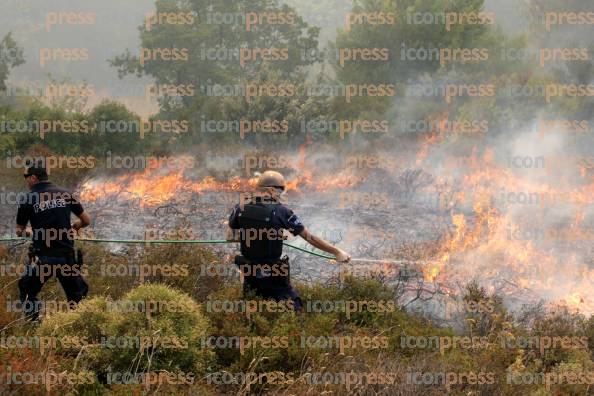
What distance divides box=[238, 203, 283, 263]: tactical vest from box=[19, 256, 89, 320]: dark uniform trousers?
209 cm

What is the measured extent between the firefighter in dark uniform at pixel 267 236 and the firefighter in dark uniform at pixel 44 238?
2007 mm

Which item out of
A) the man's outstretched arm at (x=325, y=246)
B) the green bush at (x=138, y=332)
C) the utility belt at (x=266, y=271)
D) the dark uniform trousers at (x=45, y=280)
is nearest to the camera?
the green bush at (x=138, y=332)

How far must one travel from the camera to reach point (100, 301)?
19.7 feet

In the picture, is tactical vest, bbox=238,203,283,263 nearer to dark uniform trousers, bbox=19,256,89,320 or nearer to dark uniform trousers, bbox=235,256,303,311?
dark uniform trousers, bbox=235,256,303,311

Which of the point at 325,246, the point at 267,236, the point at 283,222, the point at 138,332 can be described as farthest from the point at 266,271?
the point at 138,332

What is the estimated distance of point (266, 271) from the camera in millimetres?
6352

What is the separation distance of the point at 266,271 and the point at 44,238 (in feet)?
8.62

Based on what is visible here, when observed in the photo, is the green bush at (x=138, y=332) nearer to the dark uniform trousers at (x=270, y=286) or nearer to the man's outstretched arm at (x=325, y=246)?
the dark uniform trousers at (x=270, y=286)

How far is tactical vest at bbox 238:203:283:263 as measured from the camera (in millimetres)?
6180

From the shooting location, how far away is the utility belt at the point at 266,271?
6352 millimetres

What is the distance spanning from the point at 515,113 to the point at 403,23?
5665mm

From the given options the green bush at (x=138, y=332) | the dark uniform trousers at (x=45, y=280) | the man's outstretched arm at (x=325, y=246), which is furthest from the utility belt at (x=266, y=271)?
the dark uniform trousers at (x=45, y=280)

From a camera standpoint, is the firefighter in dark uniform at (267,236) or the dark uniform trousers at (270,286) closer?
the firefighter in dark uniform at (267,236)

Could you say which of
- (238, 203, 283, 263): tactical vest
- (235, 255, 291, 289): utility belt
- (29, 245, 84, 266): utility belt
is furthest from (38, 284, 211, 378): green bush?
(29, 245, 84, 266): utility belt
